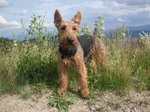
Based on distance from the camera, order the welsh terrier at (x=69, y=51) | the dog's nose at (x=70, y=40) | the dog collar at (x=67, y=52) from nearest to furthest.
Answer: the dog's nose at (x=70, y=40) → the welsh terrier at (x=69, y=51) → the dog collar at (x=67, y=52)

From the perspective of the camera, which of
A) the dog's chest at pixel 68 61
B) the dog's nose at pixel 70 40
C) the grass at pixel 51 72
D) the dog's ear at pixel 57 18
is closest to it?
the dog's nose at pixel 70 40

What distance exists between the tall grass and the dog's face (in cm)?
116

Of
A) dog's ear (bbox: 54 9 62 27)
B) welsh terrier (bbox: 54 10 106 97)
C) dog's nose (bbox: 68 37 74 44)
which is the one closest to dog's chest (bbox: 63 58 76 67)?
→ welsh terrier (bbox: 54 10 106 97)

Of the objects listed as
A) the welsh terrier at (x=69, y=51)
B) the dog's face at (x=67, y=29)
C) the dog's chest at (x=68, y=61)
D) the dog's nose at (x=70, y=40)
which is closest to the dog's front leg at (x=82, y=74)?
the welsh terrier at (x=69, y=51)

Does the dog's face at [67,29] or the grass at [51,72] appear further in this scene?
the grass at [51,72]

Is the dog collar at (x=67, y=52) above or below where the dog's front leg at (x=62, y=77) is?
above

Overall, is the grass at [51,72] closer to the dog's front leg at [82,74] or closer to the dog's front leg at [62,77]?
the dog's front leg at [62,77]

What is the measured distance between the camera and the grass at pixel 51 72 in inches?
315

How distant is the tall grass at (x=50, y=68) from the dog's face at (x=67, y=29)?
1.16 metres

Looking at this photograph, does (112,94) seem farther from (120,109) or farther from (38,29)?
(38,29)

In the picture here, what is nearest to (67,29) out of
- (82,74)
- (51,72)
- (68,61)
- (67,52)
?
(67,52)

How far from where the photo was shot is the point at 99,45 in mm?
8547

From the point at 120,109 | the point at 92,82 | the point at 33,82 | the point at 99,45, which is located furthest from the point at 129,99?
the point at 33,82

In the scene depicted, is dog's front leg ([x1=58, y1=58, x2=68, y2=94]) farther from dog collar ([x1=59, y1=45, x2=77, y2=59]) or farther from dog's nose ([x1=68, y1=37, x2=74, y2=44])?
dog's nose ([x1=68, y1=37, x2=74, y2=44])
